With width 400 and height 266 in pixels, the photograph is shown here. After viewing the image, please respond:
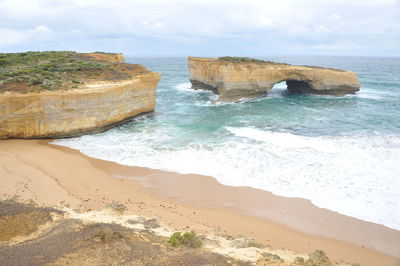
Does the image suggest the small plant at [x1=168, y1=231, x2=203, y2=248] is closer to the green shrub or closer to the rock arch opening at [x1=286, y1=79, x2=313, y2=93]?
the green shrub

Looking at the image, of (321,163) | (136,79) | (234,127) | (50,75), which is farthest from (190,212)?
(50,75)

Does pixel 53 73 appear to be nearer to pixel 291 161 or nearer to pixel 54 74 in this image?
pixel 54 74

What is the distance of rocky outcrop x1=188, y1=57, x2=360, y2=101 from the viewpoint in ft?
105

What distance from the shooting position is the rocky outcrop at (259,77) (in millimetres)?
32125

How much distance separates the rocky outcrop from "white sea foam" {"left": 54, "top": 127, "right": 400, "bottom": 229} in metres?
12.1

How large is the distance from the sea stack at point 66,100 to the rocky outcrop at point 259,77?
10190 mm

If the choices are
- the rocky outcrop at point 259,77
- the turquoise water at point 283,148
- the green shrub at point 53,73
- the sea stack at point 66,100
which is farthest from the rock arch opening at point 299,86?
the green shrub at point 53,73

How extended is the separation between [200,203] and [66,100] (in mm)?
11287

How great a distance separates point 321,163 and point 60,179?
11816 millimetres

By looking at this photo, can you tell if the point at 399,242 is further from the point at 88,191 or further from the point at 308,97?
the point at 308,97

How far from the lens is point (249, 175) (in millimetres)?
14078

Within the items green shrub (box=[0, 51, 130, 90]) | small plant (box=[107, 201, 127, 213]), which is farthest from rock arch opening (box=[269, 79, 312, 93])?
small plant (box=[107, 201, 127, 213])

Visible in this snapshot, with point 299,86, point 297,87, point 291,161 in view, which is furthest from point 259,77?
point 291,161

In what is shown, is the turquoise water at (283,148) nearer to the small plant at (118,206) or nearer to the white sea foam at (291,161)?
the white sea foam at (291,161)
